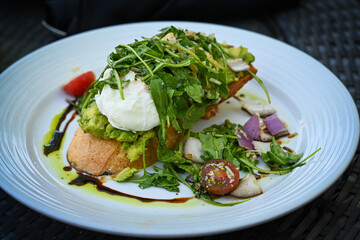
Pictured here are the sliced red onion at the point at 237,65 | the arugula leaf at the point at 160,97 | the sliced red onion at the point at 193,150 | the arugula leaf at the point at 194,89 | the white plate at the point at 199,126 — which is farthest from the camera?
the sliced red onion at the point at 237,65

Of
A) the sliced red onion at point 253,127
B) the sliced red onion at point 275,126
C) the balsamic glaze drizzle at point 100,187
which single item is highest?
the balsamic glaze drizzle at point 100,187

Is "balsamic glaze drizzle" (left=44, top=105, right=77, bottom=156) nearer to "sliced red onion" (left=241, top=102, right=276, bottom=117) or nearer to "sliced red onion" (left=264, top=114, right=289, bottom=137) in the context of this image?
"sliced red onion" (left=241, top=102, right=276, bottom=117)

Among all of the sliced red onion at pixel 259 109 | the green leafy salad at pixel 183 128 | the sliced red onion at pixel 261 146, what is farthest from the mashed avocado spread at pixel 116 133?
the sliced red onion at pixel 259 109

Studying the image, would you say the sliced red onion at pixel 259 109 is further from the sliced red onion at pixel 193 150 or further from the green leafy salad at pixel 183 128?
the sliced red onion at pixel 193 150

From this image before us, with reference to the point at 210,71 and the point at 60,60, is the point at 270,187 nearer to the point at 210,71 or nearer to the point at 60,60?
the point at 210,71

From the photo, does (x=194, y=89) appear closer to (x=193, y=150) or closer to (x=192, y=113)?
(x=192, y=113)

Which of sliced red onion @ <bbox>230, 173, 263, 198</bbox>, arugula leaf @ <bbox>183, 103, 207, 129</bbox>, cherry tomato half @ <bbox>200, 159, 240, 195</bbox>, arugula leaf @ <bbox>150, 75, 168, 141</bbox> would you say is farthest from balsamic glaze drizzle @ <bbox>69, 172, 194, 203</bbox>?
arugula leaf @ <bbox>183, 103, 207, 129</bbox>
